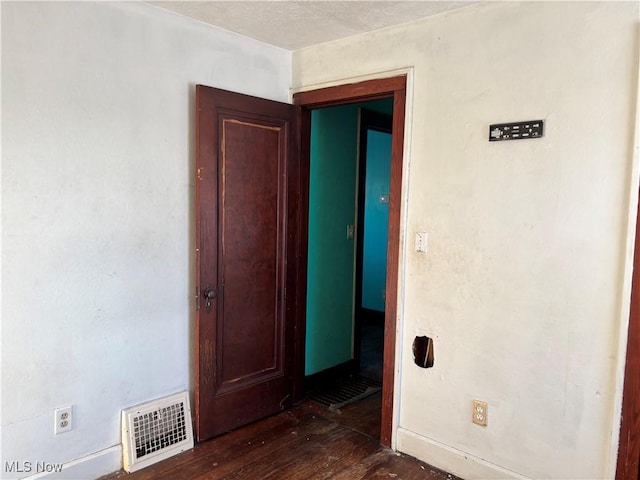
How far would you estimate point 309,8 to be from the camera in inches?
94.9

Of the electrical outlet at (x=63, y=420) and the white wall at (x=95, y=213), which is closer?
the white wall at (x=95, y=213)

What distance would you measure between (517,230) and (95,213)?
196cm

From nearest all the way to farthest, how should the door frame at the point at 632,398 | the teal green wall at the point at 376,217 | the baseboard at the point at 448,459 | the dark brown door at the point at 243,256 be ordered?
the door frame at the point at 632,398, the baseboard at the point at 448,459, the dark brown door at the point at 243,256, the teal green wall at the point at 376,217

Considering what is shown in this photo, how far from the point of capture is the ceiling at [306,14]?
7.77 ft

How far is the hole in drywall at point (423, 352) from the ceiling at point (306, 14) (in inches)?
65.0

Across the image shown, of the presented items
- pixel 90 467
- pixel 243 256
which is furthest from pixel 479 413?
pixel 90 467

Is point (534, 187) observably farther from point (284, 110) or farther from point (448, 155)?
point (284, 110)

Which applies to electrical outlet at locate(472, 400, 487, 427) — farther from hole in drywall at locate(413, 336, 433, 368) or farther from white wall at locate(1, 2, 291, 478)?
white wall at locate(1, 2, 291, 478)

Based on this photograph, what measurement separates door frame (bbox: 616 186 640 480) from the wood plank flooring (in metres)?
0.82

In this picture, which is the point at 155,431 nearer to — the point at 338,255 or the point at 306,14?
the point at 338,255

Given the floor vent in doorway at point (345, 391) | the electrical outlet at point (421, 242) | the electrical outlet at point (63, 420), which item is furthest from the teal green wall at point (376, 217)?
the electrical outlet at point (63, 420)

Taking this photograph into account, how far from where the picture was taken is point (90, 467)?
2402mm

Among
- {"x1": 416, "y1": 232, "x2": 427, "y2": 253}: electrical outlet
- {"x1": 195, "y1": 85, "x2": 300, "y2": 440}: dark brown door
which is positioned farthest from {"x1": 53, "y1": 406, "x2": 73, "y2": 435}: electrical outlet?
{"x1": 416, "y1": 232, "x2": 427, "y2": 253}: electrical outlet

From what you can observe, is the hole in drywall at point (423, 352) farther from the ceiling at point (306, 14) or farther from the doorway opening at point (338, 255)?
the ceiling at point (306, 14)
